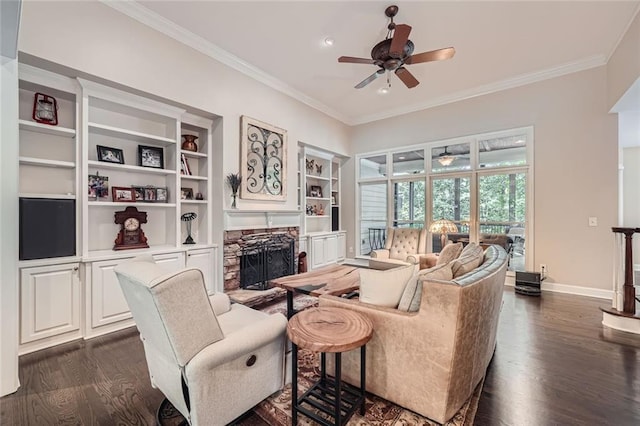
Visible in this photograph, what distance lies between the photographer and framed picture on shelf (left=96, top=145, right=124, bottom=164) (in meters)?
3.26

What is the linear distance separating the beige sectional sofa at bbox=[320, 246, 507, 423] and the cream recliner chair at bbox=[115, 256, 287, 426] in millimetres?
694

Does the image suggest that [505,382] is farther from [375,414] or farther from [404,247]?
[404,247]

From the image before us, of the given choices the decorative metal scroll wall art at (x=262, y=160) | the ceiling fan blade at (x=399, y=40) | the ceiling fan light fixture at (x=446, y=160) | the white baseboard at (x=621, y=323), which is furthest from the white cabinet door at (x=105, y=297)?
the ceiling fan light fixture at (x=446, y=160)

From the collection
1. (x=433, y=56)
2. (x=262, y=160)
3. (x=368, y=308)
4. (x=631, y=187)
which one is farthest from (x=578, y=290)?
(x=262, y=160)

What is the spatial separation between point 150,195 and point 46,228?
1139mm

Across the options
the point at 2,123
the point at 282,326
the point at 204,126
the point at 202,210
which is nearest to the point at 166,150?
the point at 204,126

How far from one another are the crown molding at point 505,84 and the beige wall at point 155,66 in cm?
239

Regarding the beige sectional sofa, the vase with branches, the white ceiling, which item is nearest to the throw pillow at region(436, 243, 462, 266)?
the beige sectional sofa

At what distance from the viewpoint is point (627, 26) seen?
3439 mm

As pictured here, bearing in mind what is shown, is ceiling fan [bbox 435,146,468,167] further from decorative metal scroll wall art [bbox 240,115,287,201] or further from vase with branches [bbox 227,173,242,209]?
vase with branches [bbox 227,173,242,209]

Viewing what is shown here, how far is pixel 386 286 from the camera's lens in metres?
1.94

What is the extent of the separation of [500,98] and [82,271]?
6731mm

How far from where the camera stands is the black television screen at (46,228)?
254 centimetres

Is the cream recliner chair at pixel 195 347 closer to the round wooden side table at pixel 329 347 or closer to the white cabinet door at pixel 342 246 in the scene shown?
the round wooden side table at pixel 329 347
